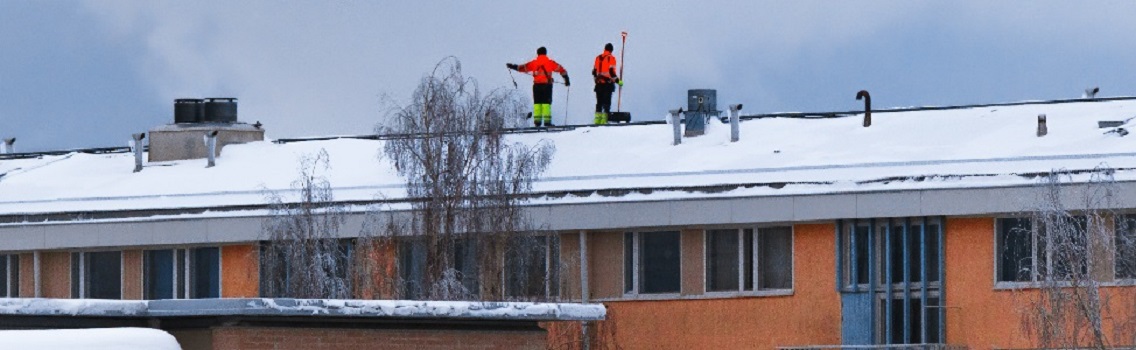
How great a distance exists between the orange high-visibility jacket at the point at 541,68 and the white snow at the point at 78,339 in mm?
29012

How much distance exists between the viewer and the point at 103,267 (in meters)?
54.0

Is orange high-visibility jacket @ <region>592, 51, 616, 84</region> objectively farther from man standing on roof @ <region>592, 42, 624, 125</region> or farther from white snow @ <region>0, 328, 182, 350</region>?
white snow @ <region>0, 328, 182, 350</region>

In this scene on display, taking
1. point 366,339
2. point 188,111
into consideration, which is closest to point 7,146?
point 188,111

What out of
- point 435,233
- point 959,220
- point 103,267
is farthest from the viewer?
point 103,267

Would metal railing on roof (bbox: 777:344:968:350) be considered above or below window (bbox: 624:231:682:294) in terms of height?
below

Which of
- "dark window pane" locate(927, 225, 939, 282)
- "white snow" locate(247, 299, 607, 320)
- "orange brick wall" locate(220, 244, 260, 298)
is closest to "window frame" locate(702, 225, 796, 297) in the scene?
"dark window pane" locate(927, 225, 939, 282)

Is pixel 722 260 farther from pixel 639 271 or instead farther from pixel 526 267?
pixel 526 267

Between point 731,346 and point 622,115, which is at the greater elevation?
point 622,115

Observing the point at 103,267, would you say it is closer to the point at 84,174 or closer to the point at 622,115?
the point at 84,174

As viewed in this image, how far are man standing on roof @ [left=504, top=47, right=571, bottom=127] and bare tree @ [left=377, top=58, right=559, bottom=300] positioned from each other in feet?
15.6

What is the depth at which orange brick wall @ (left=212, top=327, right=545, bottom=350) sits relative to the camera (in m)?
28.2

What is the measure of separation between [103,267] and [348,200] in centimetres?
490

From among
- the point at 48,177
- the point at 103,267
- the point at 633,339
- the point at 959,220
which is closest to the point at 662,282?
the point at 633,339

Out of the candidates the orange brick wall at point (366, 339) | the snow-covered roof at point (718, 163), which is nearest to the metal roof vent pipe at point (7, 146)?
the snow-covered roof at point (718, 163)
